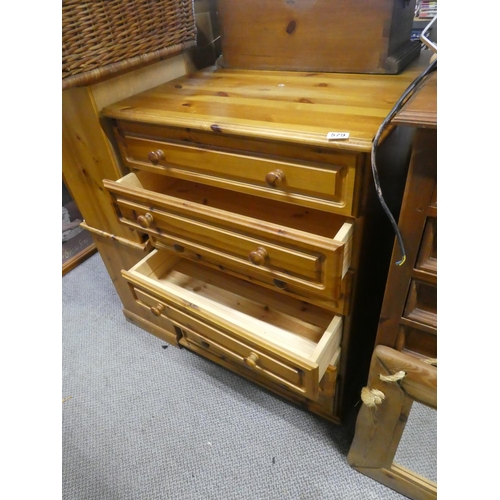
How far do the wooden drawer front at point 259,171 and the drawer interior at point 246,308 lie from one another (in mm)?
308

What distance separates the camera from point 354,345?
962mm

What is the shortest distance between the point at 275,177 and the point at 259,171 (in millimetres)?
50

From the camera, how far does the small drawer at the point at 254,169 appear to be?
637 millimetres

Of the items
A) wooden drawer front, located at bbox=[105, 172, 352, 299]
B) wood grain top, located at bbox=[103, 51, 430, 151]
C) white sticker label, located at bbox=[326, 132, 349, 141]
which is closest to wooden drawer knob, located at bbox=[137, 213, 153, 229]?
wooden drawer front, located at bbox=[105, 172, 352, 299]

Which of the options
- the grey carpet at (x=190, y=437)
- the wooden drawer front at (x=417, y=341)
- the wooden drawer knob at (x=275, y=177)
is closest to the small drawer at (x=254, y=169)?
the wooden drawer knob at (x=275, y=177)

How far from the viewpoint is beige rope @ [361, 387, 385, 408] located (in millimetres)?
766

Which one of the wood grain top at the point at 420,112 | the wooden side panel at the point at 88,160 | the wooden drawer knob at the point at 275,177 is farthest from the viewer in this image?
the wooden side panel at the point at 88,160

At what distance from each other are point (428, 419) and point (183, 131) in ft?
2.97

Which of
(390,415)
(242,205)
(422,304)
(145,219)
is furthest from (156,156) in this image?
(390,415)

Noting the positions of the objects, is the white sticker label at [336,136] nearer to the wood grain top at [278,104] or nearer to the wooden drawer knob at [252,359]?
the wood grain top at [278,104]

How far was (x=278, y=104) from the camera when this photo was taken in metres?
0.75
